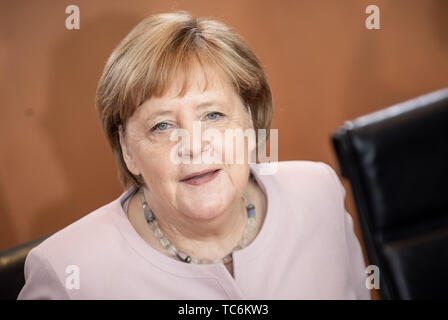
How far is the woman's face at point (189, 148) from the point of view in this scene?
132 cm

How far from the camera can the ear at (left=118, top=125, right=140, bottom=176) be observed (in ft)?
4.85

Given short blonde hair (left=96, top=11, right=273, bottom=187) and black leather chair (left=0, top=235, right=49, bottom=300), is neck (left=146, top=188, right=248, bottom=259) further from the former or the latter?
black leather chair (left=0, top=235, right=49, bottom=300)

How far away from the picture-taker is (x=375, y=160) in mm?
891

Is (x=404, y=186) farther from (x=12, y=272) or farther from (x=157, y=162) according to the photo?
(x=12, y=272)

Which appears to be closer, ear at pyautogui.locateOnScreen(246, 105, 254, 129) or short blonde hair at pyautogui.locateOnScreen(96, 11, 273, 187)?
short blonde hair at pyautogui.locateOnScreen(96, 11, 273, 187)

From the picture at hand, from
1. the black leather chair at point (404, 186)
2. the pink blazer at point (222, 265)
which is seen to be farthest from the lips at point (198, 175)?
the black leather chair at point (404, 186)

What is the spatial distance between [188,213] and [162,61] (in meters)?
0.39

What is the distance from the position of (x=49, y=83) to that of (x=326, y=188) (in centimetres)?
124

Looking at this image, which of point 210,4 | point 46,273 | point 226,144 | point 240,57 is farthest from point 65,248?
point 210,4

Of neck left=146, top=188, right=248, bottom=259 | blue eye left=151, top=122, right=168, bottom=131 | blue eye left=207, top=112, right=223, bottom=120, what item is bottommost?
neck left=146, top=188, right=248, bottom=259

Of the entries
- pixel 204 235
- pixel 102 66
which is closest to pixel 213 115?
pixel 204 235

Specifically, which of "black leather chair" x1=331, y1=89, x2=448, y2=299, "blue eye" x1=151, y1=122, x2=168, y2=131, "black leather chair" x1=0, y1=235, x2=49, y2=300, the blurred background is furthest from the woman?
the blurred background

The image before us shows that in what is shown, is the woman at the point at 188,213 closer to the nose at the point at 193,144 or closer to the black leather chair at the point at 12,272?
the nose at the point at 193,144

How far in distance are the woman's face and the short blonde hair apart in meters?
0.03
